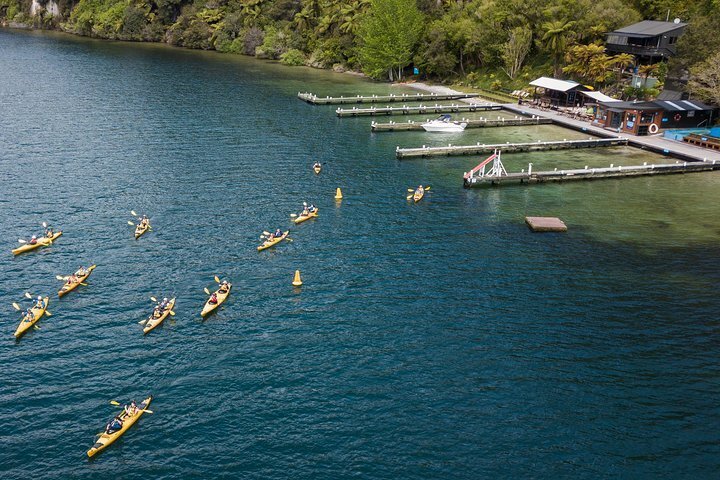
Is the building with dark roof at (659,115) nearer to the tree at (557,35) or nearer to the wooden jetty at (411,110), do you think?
the tree at (557,35)

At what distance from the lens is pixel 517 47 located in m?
143

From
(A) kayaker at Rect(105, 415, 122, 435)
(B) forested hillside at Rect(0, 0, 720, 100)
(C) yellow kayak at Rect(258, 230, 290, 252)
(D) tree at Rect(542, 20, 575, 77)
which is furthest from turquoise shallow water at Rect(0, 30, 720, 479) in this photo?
(D) tree at Rect(542, 20, 575, 77)

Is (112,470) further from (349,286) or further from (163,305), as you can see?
(349,286)

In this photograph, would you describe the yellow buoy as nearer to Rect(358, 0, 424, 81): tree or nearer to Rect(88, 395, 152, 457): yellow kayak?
Rect(88, 395, 152, 457): yellow kayak

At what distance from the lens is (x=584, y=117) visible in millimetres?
122188

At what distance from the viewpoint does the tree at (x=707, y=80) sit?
338ft

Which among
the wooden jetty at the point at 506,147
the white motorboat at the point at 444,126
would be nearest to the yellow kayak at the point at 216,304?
the wooden jetty at the point at 506,147

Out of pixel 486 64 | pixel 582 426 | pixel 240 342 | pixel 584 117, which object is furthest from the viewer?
pixel 486 64

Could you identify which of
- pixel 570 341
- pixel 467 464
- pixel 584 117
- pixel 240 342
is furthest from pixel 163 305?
pixel 584 117

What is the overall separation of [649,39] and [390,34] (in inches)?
2483

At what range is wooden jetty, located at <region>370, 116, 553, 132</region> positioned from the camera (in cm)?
11806

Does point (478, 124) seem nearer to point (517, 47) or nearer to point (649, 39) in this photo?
point (517, 47)

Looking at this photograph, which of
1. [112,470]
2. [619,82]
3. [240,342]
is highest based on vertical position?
[619,82]

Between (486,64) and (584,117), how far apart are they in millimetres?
46022
